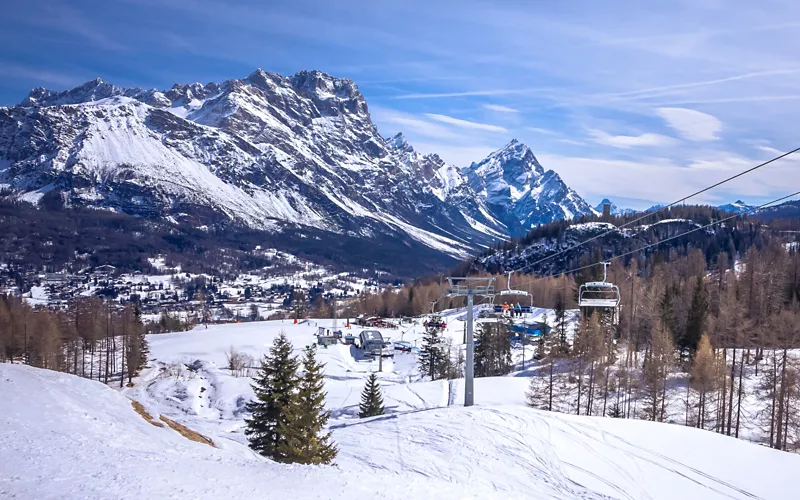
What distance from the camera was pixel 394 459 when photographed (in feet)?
75.3

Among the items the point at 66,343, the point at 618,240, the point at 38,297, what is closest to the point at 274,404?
the point at 66,343

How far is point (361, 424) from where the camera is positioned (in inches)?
1241

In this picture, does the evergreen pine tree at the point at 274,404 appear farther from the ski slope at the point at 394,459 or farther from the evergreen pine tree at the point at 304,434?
the ski slope at the point at 394,459

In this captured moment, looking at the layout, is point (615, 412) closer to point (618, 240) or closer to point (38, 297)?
point (618, 240)

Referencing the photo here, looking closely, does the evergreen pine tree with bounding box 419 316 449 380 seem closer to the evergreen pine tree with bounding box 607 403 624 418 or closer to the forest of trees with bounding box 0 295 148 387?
the evergreen pine tree with bounding box 607 403 624 418

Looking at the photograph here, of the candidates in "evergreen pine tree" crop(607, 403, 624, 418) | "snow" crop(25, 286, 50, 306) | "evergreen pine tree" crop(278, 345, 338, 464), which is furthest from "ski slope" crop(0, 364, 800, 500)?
"snow" crop(25, 286, 50, 306)

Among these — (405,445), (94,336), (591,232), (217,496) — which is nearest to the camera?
(217,496)

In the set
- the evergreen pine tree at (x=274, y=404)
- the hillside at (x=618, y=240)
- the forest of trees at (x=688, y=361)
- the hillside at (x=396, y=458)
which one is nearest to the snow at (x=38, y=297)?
the hillside at (x=618, y=240)

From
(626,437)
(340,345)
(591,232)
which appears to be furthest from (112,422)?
(591,232)

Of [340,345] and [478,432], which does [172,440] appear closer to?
[478,432]

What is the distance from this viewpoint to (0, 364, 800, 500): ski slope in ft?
49.9

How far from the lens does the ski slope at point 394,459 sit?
1522cm

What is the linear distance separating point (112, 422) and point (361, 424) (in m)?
14.0

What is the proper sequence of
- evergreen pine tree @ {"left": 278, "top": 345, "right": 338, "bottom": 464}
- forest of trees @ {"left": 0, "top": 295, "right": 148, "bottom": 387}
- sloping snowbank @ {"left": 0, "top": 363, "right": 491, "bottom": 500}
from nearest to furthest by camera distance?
sloping snowbank @ {"left": 0, "top": 363, "right": 491, "bottom": 500} → evergreen pine tree @ {"left": 278, "top": 345, "right": 338, "bottom": 464} → forest of trees @ {"left": 0, "top": 295, "right": 148, "bottom": 387}
